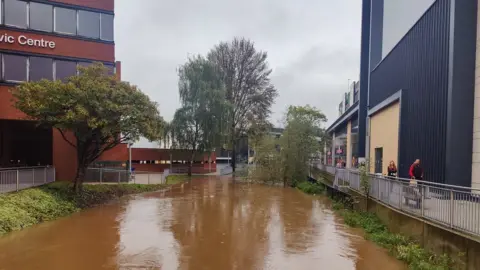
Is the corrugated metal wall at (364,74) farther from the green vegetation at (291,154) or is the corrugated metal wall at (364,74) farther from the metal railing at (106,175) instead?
the metal railing at (106,175)

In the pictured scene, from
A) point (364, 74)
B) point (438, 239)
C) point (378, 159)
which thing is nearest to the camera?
point (438, 239)

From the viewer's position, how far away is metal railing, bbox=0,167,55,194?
1371 centimetres

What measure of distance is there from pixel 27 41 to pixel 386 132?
19437 millimetres

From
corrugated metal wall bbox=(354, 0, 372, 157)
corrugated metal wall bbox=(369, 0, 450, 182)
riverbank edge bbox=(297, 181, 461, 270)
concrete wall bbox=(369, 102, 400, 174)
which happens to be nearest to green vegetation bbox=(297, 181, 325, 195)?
corrugated metal wall bbox=(354, 0, 372, 157)

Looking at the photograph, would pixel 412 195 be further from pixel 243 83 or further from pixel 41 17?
pixel 243 83

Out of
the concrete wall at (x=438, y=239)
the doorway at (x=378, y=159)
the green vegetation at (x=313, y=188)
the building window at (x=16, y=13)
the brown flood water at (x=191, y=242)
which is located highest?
the building window at (x=16, y=13)

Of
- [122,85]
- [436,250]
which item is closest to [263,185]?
[122,85]

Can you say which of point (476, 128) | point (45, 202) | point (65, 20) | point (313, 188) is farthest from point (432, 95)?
point (65, 20)

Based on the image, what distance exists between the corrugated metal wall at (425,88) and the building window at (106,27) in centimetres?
1588

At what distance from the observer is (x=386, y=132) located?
19484 mm

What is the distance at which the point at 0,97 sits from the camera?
1862cm

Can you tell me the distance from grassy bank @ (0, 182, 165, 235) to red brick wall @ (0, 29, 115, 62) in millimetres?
7274

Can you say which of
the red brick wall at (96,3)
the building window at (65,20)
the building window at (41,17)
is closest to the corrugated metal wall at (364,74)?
the red brick wall at (96,3)

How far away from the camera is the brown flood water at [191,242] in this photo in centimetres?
860
